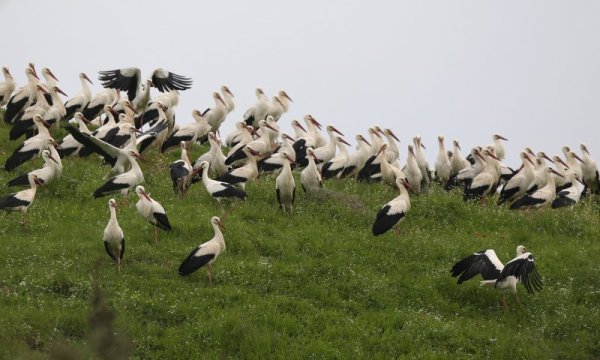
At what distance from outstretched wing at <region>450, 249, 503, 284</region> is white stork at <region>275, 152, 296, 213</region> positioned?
168 inches

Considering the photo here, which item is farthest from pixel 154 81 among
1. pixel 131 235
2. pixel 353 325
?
pixel 353 325

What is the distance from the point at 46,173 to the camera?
58.3 feet

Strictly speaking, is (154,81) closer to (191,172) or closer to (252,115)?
(252,115)

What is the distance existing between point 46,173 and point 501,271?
8.59 m

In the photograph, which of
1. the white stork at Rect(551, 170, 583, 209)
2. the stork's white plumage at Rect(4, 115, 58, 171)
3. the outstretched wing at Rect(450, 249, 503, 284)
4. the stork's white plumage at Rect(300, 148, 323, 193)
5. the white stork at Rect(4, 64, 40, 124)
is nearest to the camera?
the outstretched wing at Rect(450, 249, 503, 284)

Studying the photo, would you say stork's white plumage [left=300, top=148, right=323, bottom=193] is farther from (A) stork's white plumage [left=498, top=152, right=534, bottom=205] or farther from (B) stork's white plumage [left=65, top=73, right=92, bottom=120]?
(B) stork's white plumage [left=65, top=73, right=92, bottom=120]

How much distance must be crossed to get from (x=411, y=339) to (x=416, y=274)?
2617mm

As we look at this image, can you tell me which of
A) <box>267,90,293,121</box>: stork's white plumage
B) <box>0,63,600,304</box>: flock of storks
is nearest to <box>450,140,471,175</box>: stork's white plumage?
<box>0,63,600,304</box>: flock of storks

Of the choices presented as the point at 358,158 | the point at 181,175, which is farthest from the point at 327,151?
the point at 181,175

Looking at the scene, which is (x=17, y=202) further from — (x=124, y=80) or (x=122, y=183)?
(x=124, y=80)

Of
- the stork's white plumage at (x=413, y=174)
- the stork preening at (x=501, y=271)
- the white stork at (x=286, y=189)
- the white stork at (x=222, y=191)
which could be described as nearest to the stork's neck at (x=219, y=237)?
the white stork at (x=222, y=191)

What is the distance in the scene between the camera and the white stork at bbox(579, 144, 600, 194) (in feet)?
75.0

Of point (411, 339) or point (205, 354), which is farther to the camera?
point (411, 339)

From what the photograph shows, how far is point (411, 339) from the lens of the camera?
43.5 feet
